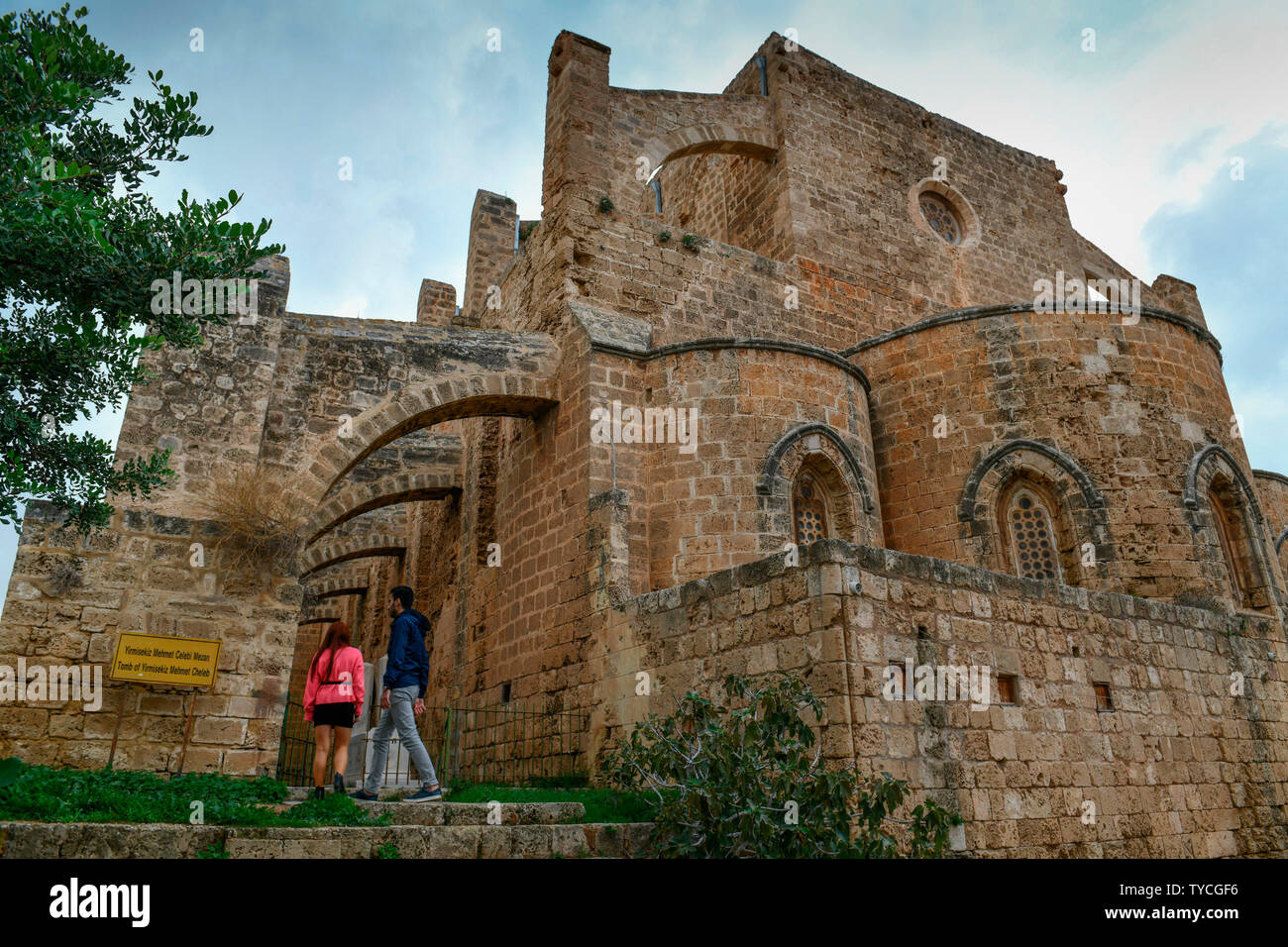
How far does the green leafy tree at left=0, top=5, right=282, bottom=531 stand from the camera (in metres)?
5.46

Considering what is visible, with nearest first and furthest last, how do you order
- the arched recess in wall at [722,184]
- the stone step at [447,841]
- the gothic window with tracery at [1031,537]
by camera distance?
the stone step at [447,841]
the gothic window with tracery at [1031,537]
the arched recess in wall at [722,184]

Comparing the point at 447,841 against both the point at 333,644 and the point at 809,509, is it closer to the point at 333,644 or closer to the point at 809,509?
the point at 333,644

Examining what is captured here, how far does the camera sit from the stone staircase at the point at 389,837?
13.7 ft

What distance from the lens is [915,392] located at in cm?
1121

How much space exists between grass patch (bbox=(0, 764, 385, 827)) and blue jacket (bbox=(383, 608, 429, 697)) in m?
0.94

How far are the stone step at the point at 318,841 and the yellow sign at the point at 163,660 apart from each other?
3.09 m

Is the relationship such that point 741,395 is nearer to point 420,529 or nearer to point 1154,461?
point 1154,461

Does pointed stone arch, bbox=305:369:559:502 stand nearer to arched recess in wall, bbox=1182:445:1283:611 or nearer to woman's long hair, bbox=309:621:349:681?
woman's long hair, bbox=309:621:349:681

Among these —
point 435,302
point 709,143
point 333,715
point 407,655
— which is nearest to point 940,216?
point 709,143

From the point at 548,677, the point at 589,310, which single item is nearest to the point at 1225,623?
the point at 548,677

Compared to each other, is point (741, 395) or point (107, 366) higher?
point (741, 395)

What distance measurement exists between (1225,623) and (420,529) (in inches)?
470

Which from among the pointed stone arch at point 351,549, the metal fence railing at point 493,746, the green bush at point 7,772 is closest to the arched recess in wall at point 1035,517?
the metal fence railing at point 493,746

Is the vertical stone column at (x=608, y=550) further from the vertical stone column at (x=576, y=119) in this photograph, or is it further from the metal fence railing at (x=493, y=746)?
the vertical stone column at (x=576, y=119)
